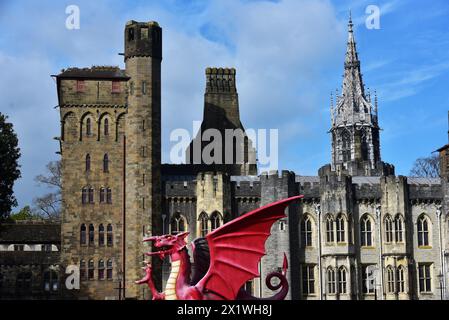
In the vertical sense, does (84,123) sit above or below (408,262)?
above

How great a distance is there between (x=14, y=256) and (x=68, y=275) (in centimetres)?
514

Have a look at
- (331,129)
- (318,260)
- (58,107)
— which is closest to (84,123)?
(58,107)

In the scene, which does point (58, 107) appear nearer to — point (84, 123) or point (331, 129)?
point (84, 123)

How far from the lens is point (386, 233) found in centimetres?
5341

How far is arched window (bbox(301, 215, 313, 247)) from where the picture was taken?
175 feet

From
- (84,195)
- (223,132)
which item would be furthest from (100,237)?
(223,132)

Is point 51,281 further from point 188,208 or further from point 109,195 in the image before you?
point 188,208

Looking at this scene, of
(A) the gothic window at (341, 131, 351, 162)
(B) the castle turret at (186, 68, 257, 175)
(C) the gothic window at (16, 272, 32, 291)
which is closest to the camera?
(C) the gothic window at (16, 272, 32, 291)

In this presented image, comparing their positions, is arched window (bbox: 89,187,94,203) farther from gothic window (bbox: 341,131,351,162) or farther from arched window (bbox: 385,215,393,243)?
gothic window (bbox: 341,131,351,162)

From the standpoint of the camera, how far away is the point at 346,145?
8269cm

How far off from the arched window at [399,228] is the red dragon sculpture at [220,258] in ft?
81.8

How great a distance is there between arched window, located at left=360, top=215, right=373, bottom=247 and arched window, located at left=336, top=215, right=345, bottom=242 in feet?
4.37

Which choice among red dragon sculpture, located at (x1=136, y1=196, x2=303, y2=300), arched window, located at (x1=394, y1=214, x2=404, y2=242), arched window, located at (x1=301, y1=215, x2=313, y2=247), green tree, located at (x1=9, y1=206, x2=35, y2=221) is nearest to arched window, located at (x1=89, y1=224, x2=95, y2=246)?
arched window, located at (x1=301, y1=215, x2=313, y2=247)

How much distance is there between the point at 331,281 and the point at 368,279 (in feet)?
8.18
